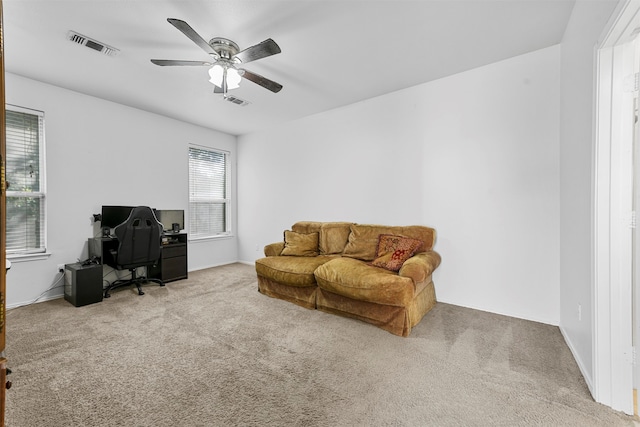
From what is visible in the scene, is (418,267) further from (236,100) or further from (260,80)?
(236,100)

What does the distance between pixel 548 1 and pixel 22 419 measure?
14.4 feet

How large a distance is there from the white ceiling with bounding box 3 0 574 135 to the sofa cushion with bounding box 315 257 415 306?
2.20 meters

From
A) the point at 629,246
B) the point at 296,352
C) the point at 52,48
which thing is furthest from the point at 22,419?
the point at 629,246

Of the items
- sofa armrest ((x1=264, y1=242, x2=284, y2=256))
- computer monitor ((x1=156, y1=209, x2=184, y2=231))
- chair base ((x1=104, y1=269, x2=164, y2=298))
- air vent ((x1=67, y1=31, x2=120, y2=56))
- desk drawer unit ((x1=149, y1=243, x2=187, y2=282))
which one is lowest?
chair base ((x1=104, y1=269, x2=164, y2=298))

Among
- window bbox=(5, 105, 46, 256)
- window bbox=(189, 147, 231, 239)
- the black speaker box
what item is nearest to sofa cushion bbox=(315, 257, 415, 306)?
the black speaker box

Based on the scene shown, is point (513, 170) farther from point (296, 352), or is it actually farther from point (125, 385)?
point (125, 385)

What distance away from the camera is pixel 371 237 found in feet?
11.5

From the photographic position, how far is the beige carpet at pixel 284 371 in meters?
1.51

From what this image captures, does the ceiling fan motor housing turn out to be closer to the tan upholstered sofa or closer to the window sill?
the tan upholstered sofa

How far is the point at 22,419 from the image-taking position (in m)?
1.47

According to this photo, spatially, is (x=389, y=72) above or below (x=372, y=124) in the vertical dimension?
above

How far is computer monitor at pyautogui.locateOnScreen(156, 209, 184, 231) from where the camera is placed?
4465 mm

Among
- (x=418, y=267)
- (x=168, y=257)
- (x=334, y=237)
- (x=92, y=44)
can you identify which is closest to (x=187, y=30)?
(x=92, y=44)

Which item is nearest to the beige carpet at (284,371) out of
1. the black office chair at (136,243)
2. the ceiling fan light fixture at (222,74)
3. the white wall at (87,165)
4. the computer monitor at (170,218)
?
Result: the black office chair at (136,243)
